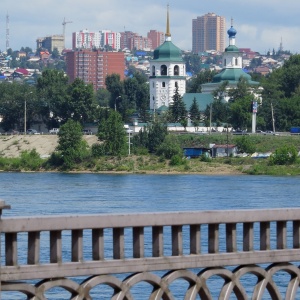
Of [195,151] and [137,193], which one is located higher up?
[195,151]

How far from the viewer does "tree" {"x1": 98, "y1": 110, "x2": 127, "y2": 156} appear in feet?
254

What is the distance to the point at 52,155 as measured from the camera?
258 feet

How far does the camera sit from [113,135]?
7862 cm

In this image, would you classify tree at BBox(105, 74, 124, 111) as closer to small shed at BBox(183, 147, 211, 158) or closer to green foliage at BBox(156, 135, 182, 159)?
small shed at BBox(183, 147, 211, 158)

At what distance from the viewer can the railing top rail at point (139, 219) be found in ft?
34.8

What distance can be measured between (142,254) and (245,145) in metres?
66.8

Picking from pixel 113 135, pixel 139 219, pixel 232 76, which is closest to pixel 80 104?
pixel 232 76

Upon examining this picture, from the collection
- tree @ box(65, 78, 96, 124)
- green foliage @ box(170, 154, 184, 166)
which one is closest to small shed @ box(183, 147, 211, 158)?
green foliage @ box(170, 154, 184, 166)

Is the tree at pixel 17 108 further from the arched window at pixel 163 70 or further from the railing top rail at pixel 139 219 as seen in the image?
the railing top rail at pixel 139 219

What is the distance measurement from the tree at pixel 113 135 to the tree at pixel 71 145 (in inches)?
54.1

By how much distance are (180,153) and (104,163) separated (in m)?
4.44

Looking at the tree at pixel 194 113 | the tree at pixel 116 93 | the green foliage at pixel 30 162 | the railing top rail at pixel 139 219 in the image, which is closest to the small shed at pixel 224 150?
the green foliage at pixel 30 162

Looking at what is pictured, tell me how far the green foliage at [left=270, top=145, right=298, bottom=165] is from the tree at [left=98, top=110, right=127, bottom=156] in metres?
9.71

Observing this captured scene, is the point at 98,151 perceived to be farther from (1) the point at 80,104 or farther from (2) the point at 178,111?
(2) the point at 178,111
